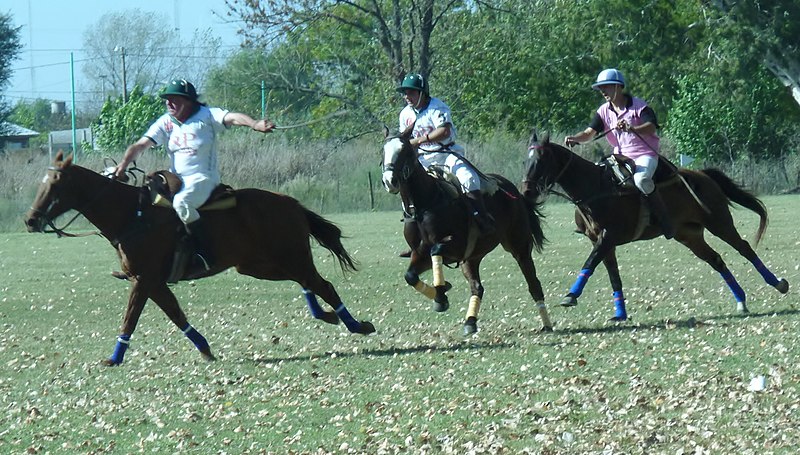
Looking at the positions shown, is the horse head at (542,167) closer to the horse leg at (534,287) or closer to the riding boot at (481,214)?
the riding boot at (481,214)

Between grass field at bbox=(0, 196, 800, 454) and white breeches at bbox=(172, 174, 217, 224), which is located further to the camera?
white breeches at bbox=(172, 174, 217, 224)

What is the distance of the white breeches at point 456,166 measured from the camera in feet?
45.2

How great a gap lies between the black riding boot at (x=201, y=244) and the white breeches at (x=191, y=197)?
87 mm

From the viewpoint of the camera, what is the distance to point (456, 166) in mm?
14000

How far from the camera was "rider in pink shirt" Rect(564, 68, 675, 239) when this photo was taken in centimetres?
1421

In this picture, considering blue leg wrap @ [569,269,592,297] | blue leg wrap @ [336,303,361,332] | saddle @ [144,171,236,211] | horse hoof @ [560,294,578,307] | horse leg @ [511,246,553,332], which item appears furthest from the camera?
horse leg @ [511,246,553,332]

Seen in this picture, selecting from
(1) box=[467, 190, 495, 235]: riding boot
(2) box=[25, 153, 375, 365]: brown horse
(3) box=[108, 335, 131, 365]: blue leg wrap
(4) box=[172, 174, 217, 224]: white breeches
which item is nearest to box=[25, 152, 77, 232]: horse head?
(2) box=[25, 153, 375, 365]: brown horse

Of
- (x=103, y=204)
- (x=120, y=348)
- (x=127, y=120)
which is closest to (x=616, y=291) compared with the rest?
(x=120, y=348)

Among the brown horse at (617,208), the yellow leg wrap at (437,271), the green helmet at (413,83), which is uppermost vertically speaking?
the green helmet at (413,83)

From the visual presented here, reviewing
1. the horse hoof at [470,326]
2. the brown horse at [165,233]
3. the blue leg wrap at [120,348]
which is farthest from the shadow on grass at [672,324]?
the blue leg wrap at [120,348]

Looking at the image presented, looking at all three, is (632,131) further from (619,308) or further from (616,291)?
(619,308)

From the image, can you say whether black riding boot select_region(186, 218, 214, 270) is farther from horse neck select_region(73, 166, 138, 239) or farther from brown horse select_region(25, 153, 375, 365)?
horse neck select_region(73, 166, 138, 239)

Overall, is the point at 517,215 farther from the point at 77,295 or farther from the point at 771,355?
the point at 77,295

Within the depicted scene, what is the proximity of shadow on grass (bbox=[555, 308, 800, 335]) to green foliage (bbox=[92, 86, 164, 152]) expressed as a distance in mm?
54782
